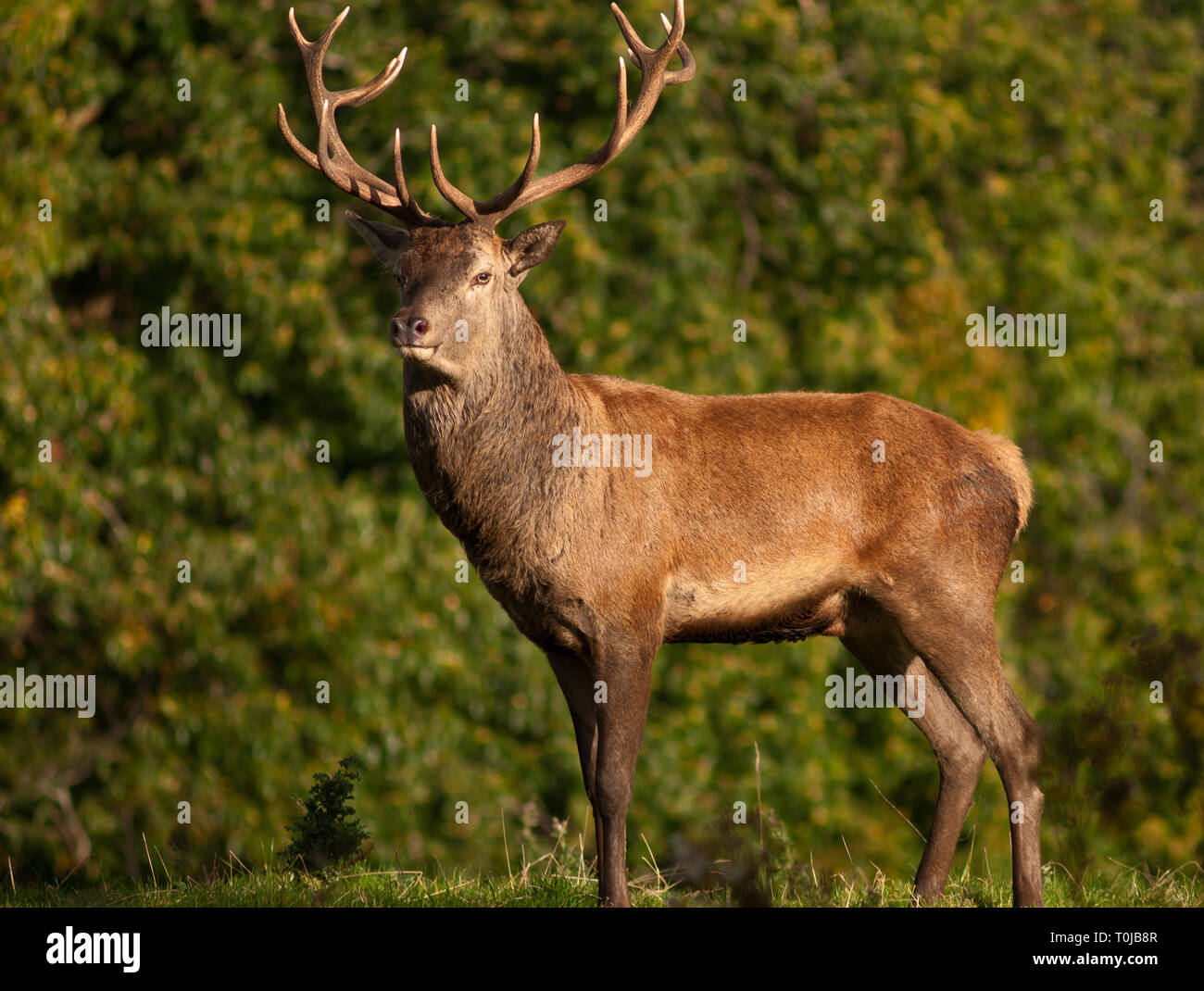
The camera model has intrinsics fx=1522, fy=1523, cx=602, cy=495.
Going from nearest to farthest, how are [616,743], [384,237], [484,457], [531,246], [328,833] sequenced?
[616,743]
[484,457]
[531,246]
[384,237]
[328,833]

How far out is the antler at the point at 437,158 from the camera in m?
6.04

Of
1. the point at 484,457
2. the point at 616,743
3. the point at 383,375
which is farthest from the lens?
the point at 383,375

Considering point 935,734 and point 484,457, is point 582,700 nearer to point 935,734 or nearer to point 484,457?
point 484,457

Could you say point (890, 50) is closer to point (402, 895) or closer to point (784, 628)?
point (784, 628)

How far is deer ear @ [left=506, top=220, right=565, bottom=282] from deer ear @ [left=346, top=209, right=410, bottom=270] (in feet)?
→ 1.45

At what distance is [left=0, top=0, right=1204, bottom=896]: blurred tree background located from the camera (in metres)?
11.2

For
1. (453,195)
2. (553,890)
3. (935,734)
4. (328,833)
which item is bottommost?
(553,890)

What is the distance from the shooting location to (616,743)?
568 centimetres

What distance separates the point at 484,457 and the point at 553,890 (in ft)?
5.66

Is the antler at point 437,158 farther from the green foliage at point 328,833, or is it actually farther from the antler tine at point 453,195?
the green foliage at point 328,833

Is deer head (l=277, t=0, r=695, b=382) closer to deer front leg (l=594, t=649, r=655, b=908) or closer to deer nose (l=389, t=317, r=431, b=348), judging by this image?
deer nose (l=389, t=317, r=431, b=348)

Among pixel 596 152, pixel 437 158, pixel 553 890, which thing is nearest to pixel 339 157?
pixel 437 158

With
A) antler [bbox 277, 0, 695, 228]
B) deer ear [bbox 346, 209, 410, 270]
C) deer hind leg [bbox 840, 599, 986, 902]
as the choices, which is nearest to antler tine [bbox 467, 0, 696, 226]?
antler [bbox 277, 0, 695, 228]

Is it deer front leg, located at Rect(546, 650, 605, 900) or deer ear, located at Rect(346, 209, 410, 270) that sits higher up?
deer ear, located at Rect(346, 209, 410, 270)
